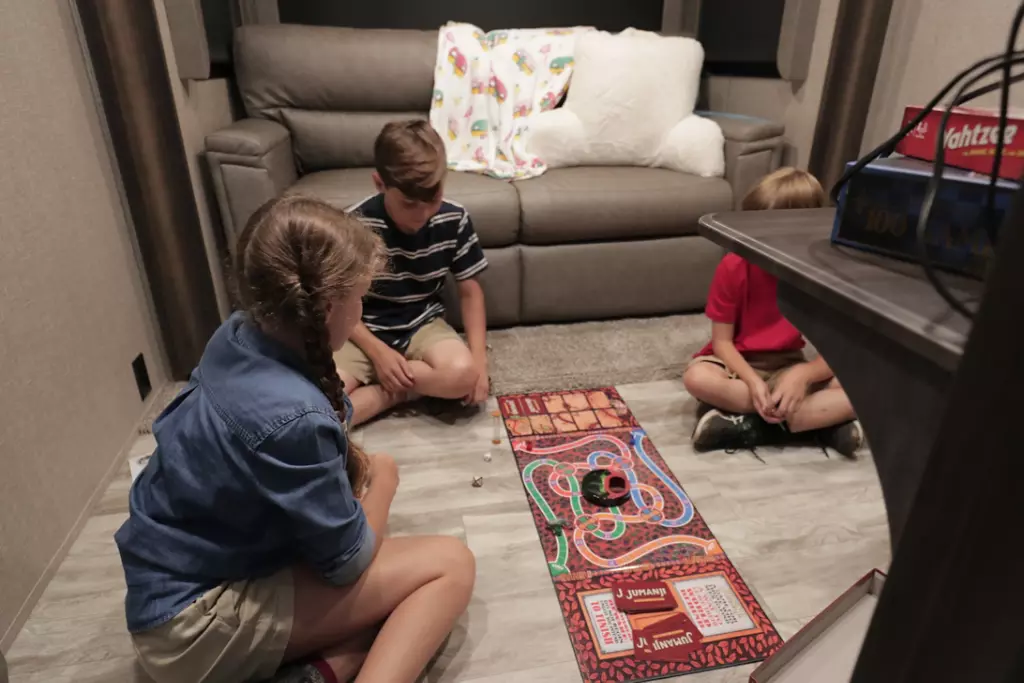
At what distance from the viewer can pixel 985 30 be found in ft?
5.16

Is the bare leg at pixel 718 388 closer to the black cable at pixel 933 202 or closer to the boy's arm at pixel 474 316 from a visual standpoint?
the boy's arm at pixel 474 316

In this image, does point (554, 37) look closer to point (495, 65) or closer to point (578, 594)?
point (495, 65)

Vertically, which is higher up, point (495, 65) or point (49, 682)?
point (495, 65)

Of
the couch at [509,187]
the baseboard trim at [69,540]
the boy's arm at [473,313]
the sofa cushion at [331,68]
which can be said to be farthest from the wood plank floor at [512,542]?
the sofa cushion at [331,68]

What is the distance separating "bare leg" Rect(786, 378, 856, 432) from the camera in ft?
4.69

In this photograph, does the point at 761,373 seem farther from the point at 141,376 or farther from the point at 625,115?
the point at 141,376

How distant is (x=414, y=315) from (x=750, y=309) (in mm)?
818

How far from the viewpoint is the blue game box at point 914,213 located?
48 centimetres

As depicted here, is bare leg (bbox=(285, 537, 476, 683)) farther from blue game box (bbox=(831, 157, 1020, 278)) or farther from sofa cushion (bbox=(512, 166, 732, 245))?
sofa cushion (bbox=(512, 166, 732, 245))

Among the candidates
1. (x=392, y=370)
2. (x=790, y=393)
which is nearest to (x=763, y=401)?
(x=790, y=393)

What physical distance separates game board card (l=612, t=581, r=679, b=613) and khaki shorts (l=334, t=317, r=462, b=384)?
29.3 inches

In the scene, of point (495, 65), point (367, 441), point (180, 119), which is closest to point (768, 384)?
point (367, 441)

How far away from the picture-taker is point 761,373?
4.99 feet

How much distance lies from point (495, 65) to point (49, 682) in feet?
6.43
